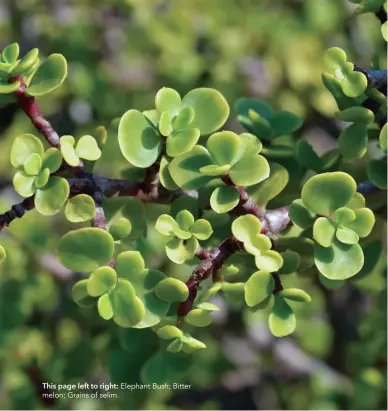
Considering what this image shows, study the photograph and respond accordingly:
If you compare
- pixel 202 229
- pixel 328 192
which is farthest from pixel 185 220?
pixel 328 192

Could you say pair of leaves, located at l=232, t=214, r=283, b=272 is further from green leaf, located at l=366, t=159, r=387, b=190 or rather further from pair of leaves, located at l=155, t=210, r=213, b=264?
green leaf, located at l=366, t=159, r=387, b=190

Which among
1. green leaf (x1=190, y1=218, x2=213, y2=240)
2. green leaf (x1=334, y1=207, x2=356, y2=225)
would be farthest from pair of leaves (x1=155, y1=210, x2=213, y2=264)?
green leaf (x1=334, y1=207, x2=356, y2=225)

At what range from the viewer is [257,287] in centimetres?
50

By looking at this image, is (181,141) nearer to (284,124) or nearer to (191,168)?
(191,168)

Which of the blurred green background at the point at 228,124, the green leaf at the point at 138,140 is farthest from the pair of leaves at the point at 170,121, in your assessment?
the blurred green background at the point at 228,124

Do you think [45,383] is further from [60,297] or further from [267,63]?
[267,63]

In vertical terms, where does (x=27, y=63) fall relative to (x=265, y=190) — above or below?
above

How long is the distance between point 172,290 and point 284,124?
0.83 feet

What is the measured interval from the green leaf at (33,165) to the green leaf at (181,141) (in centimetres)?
10

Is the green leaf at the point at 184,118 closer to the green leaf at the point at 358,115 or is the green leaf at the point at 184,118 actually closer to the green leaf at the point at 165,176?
the green leaf at the point at 165,176

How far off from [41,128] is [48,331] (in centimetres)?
71

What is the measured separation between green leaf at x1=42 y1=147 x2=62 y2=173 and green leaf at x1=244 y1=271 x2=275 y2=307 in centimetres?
17

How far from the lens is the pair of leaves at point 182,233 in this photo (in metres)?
0.49

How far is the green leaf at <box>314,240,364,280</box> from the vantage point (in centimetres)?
50
